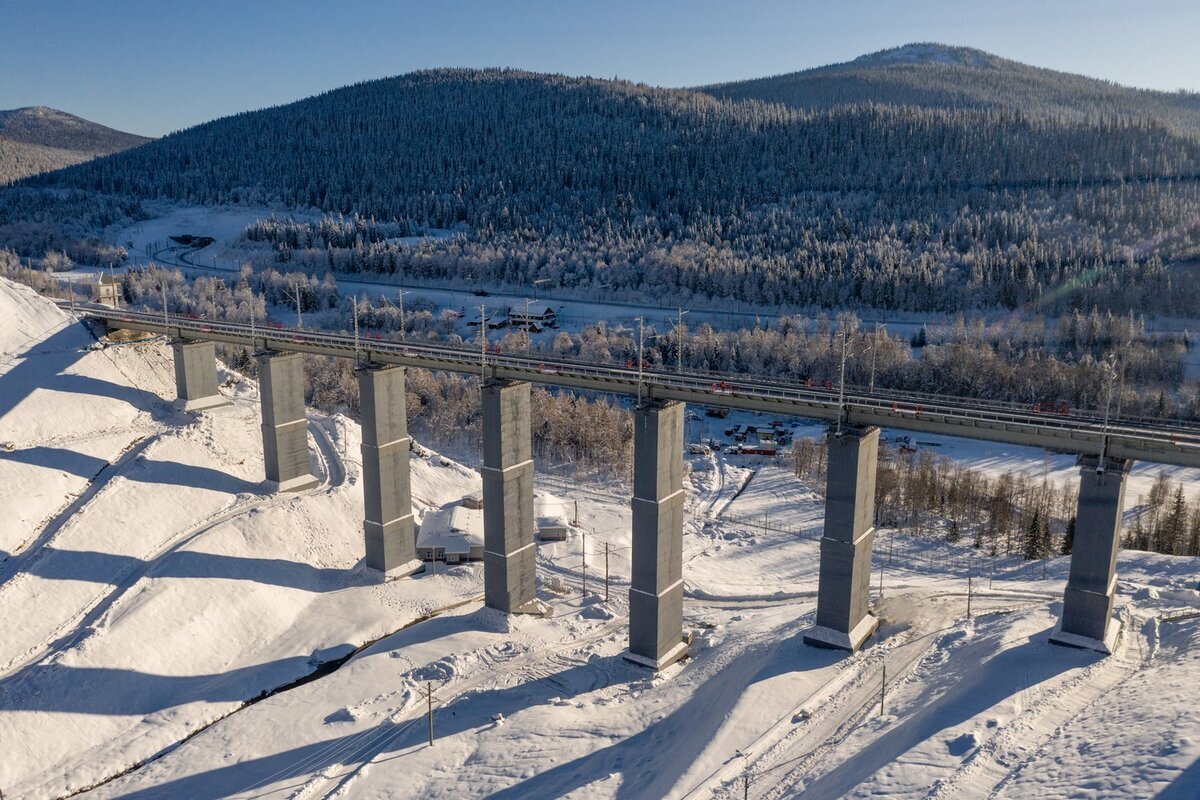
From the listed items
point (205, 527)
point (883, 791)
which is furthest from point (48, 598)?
point (883, 791)

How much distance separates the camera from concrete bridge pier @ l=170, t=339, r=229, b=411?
65.6m

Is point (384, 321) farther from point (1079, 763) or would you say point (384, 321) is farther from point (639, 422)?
point (1079, 763)

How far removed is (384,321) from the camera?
475ft

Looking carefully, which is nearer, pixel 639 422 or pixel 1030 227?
pixel 639 422

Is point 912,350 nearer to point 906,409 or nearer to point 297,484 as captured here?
point 906,409

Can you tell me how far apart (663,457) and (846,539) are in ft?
31.8

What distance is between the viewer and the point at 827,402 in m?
39.9

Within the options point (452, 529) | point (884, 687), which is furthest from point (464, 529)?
point (884, 687)

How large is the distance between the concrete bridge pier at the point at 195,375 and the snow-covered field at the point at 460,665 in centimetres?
271

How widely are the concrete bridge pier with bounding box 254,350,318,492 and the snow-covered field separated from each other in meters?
2.41

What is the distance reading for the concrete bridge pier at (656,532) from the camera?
139 feet

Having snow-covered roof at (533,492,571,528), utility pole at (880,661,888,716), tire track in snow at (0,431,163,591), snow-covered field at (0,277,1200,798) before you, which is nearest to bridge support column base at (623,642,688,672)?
snow-covered field at (0,277,1200,798)

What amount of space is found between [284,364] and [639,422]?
30.1m

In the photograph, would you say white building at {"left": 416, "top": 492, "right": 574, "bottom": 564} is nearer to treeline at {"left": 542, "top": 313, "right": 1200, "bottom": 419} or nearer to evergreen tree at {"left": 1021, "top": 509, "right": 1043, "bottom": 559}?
evergreen tree at {"left": 1021, "top": 509, "right": 1043, "bottom": 559}
